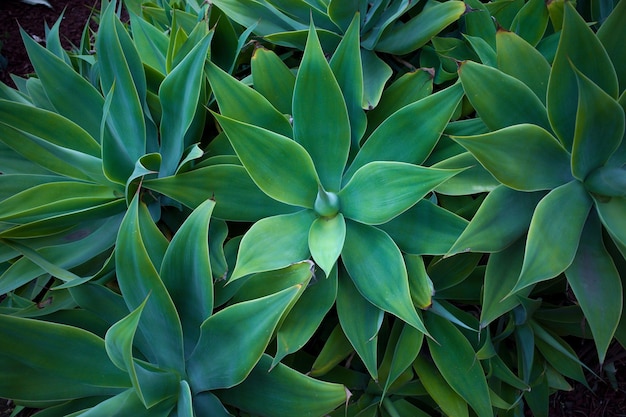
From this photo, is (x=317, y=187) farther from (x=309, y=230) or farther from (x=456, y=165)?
(x=456, y=165)

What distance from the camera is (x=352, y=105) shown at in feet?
3.05

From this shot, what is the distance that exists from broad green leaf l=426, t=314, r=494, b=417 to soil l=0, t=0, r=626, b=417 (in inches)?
19.8

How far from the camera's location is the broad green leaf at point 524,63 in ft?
2.83

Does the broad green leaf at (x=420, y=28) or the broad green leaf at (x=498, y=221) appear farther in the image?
the broad green leaf at (x=420, y=28)

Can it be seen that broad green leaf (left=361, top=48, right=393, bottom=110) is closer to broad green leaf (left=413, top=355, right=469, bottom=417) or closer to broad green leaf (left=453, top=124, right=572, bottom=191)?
broad green leaf (left=453, top=124, right=572, bottom=191)

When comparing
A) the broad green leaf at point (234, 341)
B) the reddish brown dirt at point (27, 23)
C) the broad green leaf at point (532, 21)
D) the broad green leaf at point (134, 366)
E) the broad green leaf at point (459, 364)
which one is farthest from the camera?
the reddish brown dirt at point (27, 23)

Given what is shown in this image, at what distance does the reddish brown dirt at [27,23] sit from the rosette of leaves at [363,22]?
94.1 inches

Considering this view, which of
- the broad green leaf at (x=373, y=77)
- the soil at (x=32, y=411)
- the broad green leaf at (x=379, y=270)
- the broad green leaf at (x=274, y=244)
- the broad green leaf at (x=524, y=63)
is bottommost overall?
the soil at (x=32, y=411)

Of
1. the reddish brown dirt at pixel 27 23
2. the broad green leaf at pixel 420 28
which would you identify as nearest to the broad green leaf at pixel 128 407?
the broad green leaf at pixel 420 28

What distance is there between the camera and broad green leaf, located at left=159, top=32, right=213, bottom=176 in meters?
0.91

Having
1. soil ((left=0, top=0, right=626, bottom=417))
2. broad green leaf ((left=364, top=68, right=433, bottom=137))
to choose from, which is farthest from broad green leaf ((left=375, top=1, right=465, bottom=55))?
soil ((left=0, top=0, right=626, bottom=417))

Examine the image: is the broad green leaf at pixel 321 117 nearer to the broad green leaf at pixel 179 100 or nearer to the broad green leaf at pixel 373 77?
the broad green leaf at pixel 373 77

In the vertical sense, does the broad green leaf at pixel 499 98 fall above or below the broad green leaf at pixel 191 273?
above

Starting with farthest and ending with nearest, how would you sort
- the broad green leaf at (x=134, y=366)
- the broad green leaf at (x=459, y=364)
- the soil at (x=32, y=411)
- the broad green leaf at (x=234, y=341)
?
the soil at (x=32, y=411)
the broad green leaf at (x=459, y=364)
the broad green leaf at (x=234, y=341)
the broad green leaf at (x=134, y=366)
